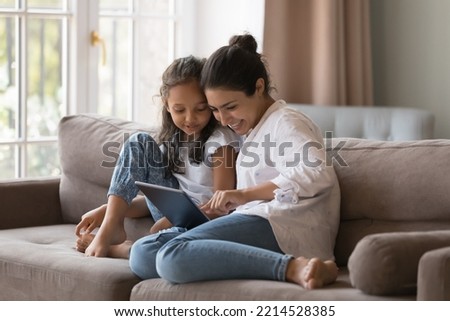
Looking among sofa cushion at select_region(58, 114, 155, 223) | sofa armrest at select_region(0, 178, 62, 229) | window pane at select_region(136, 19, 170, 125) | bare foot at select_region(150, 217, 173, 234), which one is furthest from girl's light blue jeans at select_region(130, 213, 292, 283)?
window pane at select_region(136, 19, 170, 125)

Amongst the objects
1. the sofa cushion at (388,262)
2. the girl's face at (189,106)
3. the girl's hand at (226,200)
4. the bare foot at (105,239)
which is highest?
the girl's face at (189,106)

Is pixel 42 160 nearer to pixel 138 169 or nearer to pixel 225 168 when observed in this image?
pixel 138 169

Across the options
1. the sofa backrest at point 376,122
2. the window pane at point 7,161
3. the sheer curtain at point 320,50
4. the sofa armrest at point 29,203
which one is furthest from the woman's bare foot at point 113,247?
the sheer curtain at point 320,50

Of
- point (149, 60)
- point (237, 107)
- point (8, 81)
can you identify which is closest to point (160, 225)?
point (237, 107)

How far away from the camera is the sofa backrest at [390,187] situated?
2.72m

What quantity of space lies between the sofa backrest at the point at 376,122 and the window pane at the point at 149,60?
0.96 meters

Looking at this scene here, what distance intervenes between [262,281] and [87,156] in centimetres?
123

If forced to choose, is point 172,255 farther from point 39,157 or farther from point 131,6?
point 131,6

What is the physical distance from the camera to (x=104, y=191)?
11.4ft

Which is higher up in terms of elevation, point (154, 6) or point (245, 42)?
point (154, 6)

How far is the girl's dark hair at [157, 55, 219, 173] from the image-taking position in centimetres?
299

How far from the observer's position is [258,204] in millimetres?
2791

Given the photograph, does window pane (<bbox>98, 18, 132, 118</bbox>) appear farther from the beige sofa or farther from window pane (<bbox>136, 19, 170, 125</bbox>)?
the beige sofa

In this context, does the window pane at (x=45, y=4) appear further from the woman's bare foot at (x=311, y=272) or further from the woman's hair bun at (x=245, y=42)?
the woman's bare foot at (x=311, y=272)
